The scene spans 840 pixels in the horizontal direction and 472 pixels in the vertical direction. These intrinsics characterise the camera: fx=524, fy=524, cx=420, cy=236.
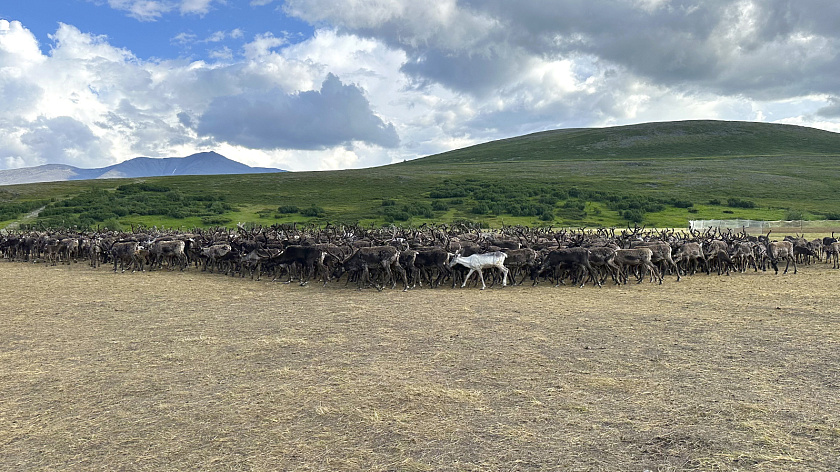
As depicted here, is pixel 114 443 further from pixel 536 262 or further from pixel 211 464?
pixel 536 262

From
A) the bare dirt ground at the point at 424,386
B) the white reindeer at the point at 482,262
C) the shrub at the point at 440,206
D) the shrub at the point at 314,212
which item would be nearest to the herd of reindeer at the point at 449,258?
the white reindeer at the point at 482,262

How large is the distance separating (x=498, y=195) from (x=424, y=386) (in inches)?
2612

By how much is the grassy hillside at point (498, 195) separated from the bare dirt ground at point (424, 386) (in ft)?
129

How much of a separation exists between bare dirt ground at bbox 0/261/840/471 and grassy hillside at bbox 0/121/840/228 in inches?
1544

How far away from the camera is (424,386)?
8.12 meters

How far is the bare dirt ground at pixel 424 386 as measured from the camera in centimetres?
599

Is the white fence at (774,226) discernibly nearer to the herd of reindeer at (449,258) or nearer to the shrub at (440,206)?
the herd of reindeer at (449,258)

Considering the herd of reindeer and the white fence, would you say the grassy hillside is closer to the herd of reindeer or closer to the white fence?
the white fence

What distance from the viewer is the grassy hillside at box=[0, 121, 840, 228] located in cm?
5978

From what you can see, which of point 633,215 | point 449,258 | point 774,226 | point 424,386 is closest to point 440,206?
point 633,215

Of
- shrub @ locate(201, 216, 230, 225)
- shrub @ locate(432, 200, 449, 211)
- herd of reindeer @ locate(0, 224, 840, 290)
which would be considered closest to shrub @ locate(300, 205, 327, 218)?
shrub @ locate(201, 216, 230, 225)

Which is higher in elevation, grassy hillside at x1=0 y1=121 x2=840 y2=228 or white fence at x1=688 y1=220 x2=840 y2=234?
grassy hillside at x1=0 y1=121 x2=840 y2=228

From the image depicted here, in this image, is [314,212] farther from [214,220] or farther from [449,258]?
[449,258]

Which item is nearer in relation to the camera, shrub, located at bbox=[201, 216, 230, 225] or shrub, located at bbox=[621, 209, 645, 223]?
shrub, located at bbox=[201, 216, 230, 225]
